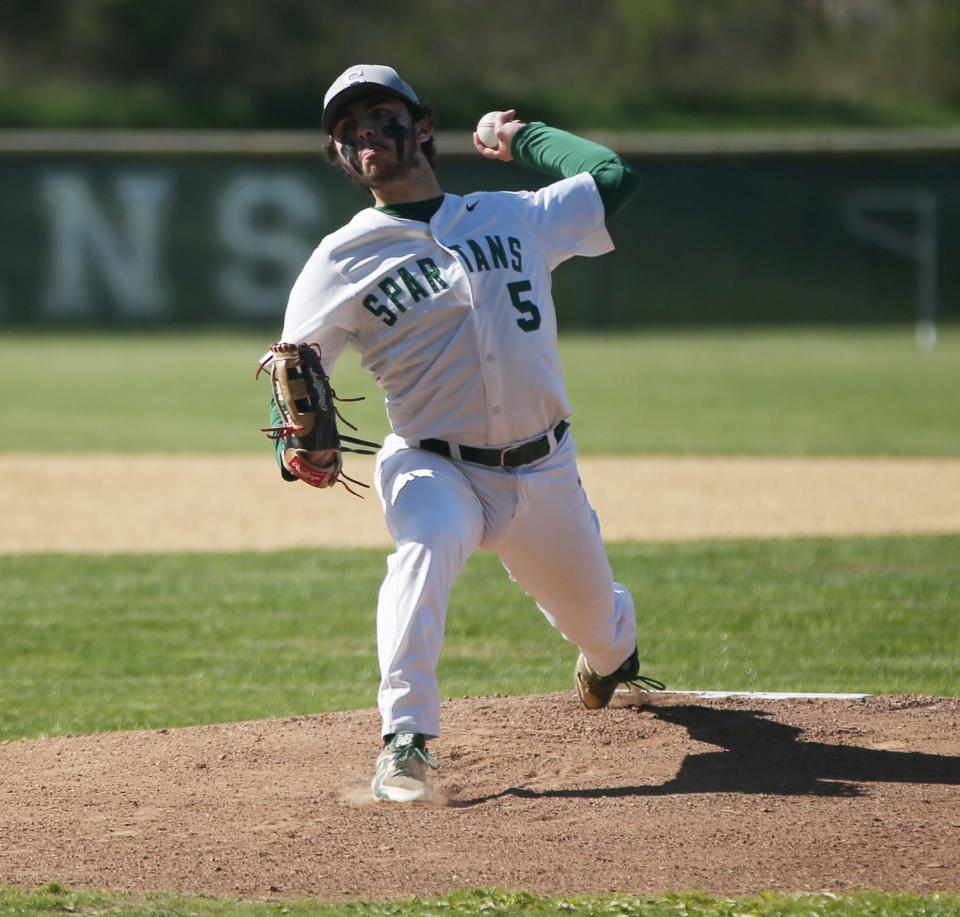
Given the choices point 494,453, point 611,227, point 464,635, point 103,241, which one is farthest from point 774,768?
point 103,241

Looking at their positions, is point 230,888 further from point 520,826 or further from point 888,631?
point 888,631

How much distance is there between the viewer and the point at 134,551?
27.5ft

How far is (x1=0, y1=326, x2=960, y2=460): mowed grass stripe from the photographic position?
500 inches

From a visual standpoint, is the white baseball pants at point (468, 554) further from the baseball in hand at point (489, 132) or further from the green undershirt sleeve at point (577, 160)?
the baseball in hand at point (489, 132)

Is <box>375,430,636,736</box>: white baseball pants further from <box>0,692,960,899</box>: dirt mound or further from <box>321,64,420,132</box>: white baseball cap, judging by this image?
<box>321,64,420,132</box>: white baseball cap

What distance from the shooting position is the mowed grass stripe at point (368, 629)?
17.8ft

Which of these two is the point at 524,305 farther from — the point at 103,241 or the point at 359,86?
the point at 103,241

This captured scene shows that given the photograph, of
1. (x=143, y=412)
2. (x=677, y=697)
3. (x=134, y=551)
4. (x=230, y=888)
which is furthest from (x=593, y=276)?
(x=230, y=888)

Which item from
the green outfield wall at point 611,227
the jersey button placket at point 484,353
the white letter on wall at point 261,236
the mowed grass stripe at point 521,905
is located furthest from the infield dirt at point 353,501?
the green outfield wall at point 611,227

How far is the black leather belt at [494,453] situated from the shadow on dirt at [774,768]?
0.84 meters

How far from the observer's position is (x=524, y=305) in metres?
4.02

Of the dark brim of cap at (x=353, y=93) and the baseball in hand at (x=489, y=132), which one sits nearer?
the dark brim of cap at (x=353, y=93)

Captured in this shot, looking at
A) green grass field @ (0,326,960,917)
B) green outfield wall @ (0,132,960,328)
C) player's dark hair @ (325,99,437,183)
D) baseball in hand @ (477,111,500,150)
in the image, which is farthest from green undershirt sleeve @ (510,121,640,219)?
green outfield wall @ (0,132,960,328)

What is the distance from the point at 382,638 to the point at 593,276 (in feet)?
65.0
